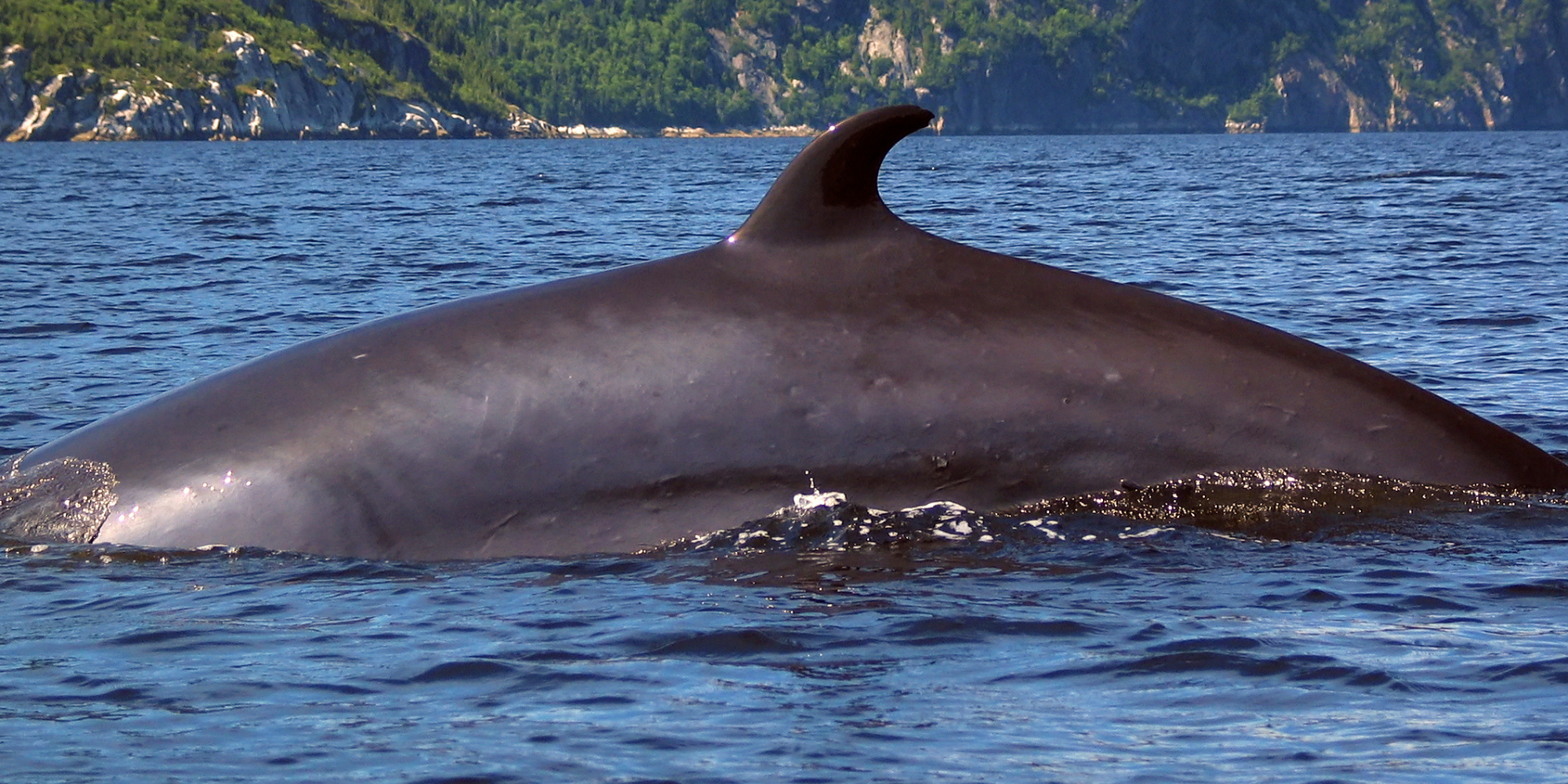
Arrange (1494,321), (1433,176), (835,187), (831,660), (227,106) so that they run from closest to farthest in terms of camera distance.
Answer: (831,660), (835,187), (1494,321), (1433,176), (227,106)

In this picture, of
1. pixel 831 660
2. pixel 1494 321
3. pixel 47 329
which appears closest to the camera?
pixel 831 660

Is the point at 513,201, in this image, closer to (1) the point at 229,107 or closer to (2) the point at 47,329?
(2) the point at 47,329

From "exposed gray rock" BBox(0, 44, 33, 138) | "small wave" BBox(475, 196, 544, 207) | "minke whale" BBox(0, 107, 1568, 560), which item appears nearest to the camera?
"minke whale" BBox(0, 107, 1568, 560)

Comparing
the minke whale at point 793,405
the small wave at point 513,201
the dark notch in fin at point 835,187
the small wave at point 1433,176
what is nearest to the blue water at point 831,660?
the minke whale at point 793,405

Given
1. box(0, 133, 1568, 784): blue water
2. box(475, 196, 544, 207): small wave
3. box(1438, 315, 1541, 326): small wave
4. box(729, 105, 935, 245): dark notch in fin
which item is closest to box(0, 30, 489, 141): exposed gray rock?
box(475, 196, 544, 207): small wave

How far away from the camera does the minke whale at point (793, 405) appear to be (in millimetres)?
7094

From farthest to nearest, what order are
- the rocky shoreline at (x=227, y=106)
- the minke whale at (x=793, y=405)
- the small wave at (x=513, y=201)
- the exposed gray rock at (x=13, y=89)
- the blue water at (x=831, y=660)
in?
the rocky shoreline at (x=227, y=106) < the exposed gray rock at (x=13, y=89) < the small wave at (x=513, y=201) < the minke whale at (x=793, y=405) < the blue water at (x=831, y=660)

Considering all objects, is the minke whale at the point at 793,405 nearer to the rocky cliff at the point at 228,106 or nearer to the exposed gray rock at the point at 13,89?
the rocky cliff at the point at 228,106

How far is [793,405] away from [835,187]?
2.75 ft

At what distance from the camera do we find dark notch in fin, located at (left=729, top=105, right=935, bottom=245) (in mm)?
7113

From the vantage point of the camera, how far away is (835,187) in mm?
7234

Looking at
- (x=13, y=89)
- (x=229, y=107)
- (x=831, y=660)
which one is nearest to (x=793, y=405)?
(x=831, y=660)

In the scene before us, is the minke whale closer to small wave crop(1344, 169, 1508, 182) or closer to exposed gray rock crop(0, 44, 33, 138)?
small wave crop(1344, 169, 1508, 182)

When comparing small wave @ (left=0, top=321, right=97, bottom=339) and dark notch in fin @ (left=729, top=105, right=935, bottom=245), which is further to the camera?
small wave @ (left=0, top=321, right=97, bottom=339)
